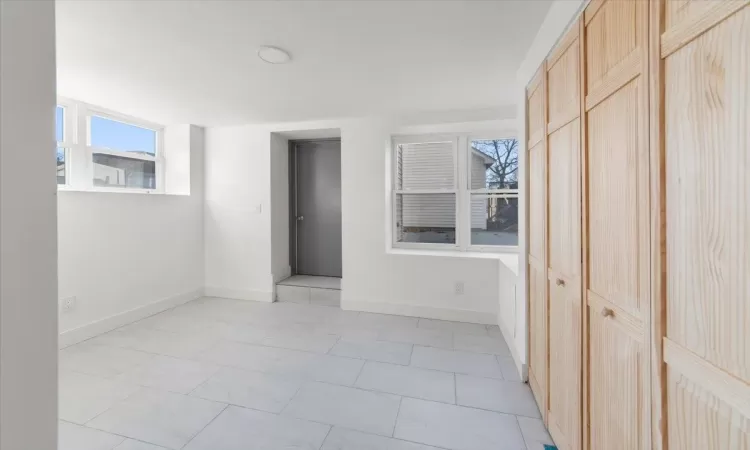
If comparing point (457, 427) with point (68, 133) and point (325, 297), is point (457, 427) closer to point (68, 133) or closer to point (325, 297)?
point (325, 297)

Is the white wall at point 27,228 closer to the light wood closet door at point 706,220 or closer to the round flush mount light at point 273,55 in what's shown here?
the round flush mount light at point 273,55

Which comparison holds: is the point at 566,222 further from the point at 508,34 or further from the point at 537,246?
the point at 508,34

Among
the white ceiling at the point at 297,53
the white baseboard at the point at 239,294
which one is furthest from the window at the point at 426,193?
the white baseboard at the point at 239,294

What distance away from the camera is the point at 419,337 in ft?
9.59

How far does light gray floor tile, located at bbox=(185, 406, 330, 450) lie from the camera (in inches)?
61.8

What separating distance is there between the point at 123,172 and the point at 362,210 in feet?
9.39

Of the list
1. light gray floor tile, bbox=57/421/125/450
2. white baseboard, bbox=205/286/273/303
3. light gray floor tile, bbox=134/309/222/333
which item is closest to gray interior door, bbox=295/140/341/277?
white baseboard, bbox=205/286/273/303

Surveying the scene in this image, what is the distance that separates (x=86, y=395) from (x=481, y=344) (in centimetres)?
302

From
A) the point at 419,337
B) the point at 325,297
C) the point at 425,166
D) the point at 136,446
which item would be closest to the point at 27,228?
the point at 136,446

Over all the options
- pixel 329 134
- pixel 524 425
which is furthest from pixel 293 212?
pixel 524 425

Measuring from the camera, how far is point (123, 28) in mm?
1822

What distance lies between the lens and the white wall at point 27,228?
2.22 feet

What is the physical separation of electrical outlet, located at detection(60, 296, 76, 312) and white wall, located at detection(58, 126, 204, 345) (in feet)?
0.09

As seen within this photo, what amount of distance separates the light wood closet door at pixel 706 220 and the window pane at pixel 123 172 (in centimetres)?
454
